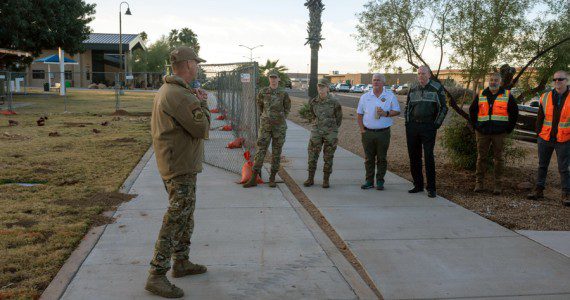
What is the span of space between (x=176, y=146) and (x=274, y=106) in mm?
4184

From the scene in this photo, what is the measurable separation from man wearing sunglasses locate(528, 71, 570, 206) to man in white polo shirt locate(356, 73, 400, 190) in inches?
80.6

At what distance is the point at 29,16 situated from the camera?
3200 centimetres

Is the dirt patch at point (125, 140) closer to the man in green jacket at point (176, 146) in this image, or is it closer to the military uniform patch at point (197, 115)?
the man in green jacket at point (176, 146)

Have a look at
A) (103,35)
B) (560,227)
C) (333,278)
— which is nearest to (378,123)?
(560,227)

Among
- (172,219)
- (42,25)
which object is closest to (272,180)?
(172,219)

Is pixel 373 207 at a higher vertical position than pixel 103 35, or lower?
lower

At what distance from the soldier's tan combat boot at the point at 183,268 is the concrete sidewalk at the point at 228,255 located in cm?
6

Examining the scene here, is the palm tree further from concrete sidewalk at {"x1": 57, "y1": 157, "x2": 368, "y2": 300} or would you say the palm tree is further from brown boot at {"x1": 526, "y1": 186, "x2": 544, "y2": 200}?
concrete sidewalk at {"x1": 57, "y1": 157, "x2": 368, "y2": 300}

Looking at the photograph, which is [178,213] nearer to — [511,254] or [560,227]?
[511,254]

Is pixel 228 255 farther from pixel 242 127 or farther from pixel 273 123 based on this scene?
pixel 242 127

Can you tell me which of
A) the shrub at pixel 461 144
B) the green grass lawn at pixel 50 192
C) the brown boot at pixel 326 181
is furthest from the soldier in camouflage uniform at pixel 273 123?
the shrub at pixel 461 144

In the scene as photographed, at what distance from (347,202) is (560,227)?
2.59 meters

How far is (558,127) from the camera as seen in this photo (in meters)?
7.14

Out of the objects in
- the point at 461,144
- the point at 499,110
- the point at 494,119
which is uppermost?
the point at 499,110
